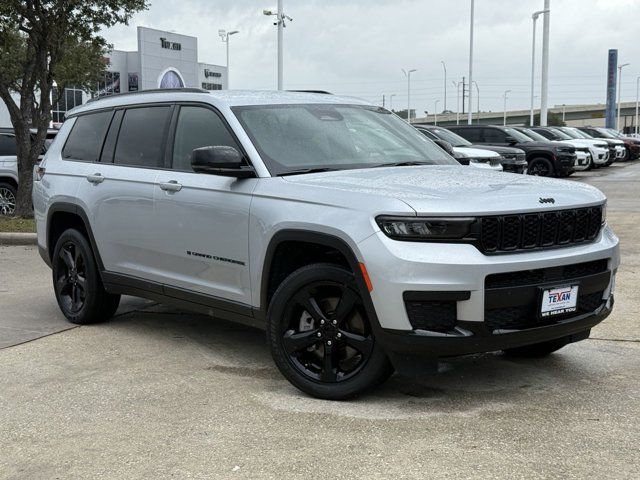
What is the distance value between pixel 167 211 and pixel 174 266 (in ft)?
1.29

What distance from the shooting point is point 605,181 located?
24.6m

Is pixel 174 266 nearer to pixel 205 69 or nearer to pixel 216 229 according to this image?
pixel 216 229

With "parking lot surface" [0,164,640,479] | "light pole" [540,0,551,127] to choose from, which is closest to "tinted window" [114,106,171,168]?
"parking lot surface" [0,164,640,479]

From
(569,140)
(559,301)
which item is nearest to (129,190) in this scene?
(559,301)

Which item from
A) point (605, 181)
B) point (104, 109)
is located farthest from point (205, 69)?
point (104, 109)

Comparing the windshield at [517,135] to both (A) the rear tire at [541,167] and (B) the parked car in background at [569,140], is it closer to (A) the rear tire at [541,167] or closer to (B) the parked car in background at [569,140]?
(A) the rear tire at [541,167]

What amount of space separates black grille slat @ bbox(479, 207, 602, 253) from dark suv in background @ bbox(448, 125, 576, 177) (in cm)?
1860

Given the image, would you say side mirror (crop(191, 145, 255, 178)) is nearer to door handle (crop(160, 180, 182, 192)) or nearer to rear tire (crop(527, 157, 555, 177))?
door handle (crop(160, 180, 182, 192))

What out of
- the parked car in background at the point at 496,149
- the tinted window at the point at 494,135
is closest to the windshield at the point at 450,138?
the parked car in background at the point at 496,149

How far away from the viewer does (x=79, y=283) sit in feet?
22.3

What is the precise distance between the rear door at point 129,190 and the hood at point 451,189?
1459mm

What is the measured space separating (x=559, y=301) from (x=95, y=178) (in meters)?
3.81

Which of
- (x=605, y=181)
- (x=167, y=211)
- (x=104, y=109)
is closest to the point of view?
(x=167, y=211)

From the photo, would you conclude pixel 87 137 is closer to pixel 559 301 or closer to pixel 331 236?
pixel 331 236
